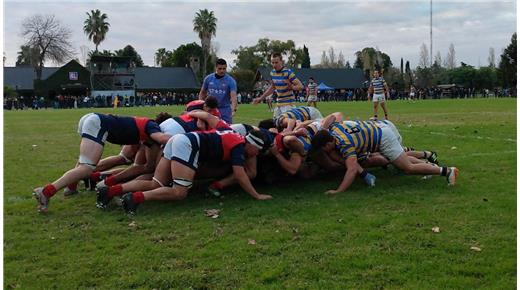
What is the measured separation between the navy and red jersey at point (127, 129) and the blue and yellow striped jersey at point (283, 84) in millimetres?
4805

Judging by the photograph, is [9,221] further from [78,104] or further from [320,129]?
[78,104]

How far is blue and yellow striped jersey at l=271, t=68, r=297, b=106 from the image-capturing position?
36.8ft

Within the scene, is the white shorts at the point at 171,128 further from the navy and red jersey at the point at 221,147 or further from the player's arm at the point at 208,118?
the navy and red jersey at the point at 221,147

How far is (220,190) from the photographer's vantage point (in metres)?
6.87

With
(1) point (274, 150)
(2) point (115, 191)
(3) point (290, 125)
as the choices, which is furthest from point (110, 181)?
(3) point (290, 125)

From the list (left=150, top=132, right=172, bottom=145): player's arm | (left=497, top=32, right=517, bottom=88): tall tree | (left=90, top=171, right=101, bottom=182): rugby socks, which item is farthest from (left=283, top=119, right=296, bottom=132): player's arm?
(left=497, top=32, right=517, bottom=88): tall tree

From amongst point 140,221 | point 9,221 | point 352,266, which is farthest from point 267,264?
point 9,221

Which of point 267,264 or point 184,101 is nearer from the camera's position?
point 267,264

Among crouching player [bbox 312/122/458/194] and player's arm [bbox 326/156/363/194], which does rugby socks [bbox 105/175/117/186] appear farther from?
player's arm [bbox 326/156/363/194]

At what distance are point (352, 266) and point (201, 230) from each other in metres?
1.68

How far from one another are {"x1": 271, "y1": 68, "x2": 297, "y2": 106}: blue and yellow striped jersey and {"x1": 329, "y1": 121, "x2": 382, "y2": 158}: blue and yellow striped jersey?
13.5 ft

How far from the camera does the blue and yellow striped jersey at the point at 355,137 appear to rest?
6.83 metres

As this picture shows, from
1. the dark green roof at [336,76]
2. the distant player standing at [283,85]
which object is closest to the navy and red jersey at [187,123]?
the distant player standing at [283,85]

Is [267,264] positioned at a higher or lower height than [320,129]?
lower
